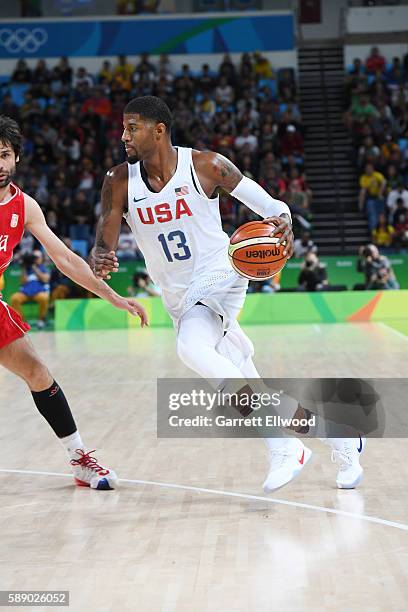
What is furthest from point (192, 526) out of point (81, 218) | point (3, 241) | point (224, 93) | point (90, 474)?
point (224, 93)

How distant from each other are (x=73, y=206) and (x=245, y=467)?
14.5 meters

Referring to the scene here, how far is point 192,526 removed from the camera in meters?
4.30

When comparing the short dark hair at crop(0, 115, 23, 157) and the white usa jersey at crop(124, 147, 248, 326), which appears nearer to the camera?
the short dark hair at crop(0, 115, 23, 157)

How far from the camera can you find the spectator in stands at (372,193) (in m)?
20.5

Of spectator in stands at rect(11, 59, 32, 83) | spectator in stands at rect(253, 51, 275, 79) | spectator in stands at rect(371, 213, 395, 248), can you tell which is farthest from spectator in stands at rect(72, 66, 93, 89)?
spectator in stands at rect(371, 213, 395, 248)

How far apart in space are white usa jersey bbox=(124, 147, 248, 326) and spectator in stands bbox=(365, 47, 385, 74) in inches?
780

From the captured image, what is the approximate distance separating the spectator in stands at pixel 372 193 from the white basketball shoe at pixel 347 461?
51.5 ft

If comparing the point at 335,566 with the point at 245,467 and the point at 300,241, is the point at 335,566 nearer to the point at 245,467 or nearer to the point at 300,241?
the point at 245,467

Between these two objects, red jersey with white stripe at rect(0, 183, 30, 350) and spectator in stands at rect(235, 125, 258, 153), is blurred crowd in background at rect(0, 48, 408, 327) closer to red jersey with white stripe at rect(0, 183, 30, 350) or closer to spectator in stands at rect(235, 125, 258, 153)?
spectator in stands at rect(235, 125, 258, 153)

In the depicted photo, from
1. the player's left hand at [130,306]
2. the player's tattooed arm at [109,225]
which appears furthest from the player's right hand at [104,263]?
the player's left hand at [130,306]

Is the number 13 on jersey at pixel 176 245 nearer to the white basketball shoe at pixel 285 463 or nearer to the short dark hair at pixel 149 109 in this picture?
the short dark hair at pixel 149 109

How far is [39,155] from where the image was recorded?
70.5ft

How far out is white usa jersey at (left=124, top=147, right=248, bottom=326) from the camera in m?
4.95

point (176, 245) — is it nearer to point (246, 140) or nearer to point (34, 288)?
point (34, 288)
